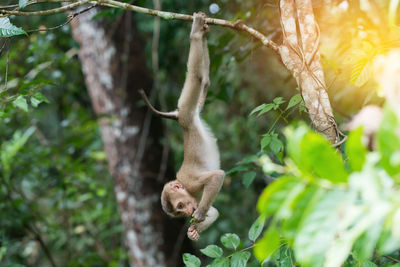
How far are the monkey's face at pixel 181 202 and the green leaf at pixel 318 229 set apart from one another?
3.20 meters

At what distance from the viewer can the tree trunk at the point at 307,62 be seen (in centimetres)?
216

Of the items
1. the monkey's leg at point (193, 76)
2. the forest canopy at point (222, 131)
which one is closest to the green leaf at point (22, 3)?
the forest canopy at point (222, 131)

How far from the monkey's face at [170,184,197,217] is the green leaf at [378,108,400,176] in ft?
10.6

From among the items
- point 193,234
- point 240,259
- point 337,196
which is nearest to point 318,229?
point 337,196

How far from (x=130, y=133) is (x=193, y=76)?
222cm

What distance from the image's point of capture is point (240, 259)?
2240 mm

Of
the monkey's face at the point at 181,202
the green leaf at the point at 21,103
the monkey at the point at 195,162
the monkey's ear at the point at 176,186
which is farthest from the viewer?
the monkey's ear at the point at 176,186

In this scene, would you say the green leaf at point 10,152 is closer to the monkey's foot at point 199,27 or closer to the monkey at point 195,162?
the monkey at point 195,162

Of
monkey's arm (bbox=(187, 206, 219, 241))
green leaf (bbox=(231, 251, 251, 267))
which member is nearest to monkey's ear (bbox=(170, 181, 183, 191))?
monkey's arm (bbox=(187, 206, 219, 241))

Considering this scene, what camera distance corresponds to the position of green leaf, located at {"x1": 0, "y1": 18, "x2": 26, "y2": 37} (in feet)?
7.91

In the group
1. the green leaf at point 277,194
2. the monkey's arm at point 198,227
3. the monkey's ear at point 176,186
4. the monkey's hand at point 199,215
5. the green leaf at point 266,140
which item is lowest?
the monkey's arm at point 198,227

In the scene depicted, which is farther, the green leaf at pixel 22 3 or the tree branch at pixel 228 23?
the green leaf at pixel 22 3

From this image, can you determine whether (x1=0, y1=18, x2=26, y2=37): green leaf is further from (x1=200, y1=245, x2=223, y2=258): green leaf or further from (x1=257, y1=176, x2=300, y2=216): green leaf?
(x1=257, y1=176, x2=300, y2=216): green leaf

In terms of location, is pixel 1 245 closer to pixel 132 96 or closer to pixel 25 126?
pixel 132 96
